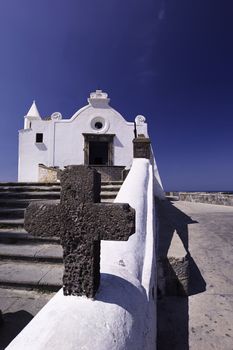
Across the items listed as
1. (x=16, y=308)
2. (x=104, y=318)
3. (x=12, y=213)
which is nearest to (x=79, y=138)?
(x=12, y=213)

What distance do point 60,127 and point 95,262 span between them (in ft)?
67.5

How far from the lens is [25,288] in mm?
2629

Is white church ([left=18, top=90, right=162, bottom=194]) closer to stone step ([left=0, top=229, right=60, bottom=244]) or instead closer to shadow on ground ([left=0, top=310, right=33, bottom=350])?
stone step ([left=0, top=229, right=60, bottom=244])

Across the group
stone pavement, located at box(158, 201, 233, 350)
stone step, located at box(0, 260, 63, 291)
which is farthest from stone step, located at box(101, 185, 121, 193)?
stone step, located at box(0, 260, 63, 291)

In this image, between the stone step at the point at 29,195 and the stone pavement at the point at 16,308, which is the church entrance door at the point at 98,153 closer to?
the stone step at the point at 29,195

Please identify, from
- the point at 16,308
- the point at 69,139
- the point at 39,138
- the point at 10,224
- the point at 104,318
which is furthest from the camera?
the point at 39,138

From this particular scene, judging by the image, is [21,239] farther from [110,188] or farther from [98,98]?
[98,98]

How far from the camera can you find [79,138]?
20.6m

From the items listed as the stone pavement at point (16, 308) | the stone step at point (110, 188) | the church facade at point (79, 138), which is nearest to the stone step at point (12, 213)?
the stone pavement at point (16, 308)

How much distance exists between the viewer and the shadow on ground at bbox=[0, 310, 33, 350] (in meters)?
1.94

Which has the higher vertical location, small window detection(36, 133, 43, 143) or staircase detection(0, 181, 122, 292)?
small window detection(36, 133, 43, 143)

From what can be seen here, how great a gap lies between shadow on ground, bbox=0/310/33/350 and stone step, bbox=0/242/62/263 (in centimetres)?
84

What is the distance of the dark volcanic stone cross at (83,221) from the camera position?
4.08ft

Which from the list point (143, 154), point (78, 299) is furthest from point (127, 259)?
point (143, 154)
